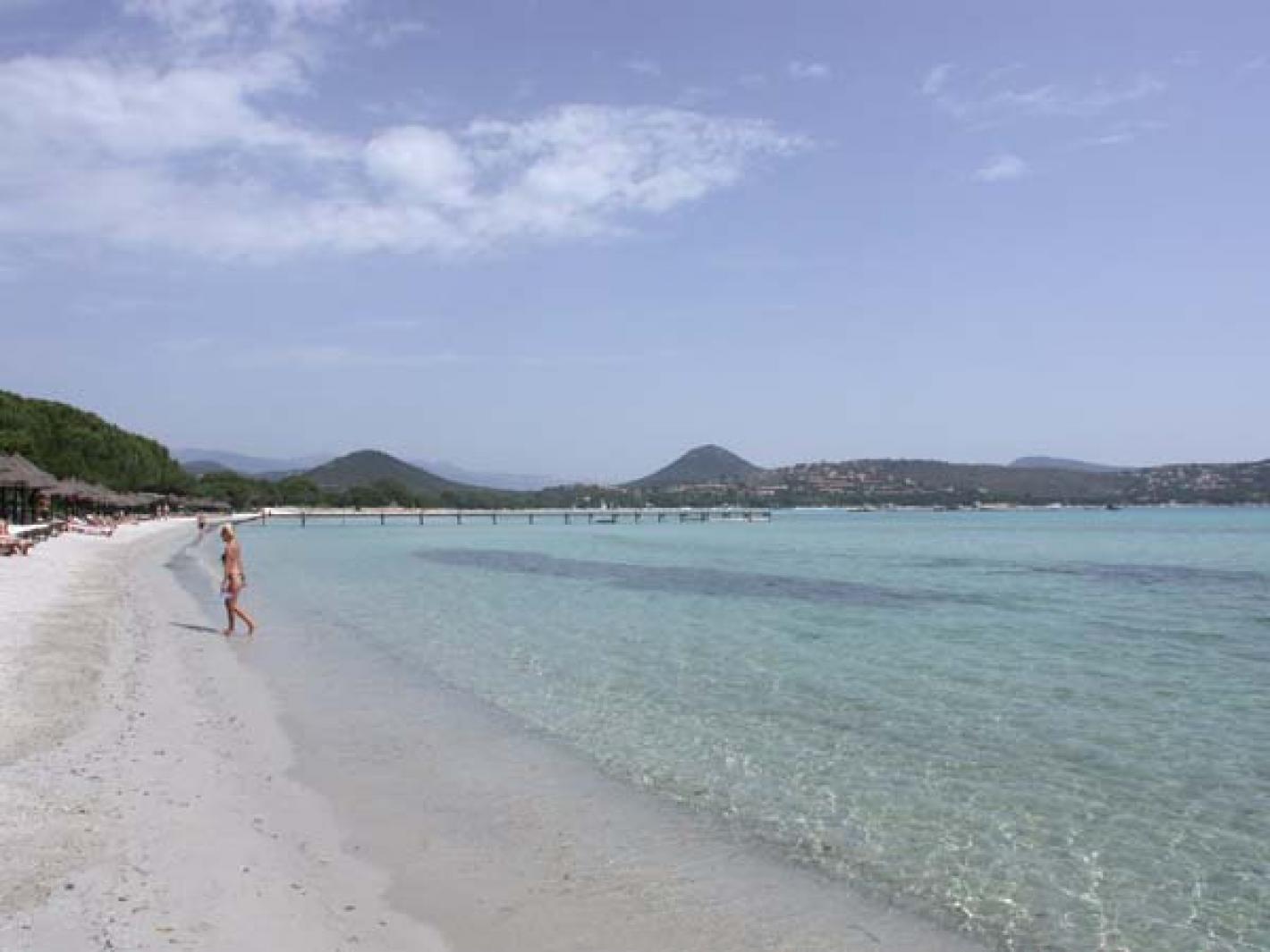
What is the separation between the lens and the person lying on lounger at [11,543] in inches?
1101

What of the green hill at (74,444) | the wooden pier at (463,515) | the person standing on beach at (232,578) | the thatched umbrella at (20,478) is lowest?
the wooden pier at (463,515)

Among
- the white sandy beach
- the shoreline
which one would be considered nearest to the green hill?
the white sandy beach

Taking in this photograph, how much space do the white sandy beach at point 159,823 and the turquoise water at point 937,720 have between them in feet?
9.36

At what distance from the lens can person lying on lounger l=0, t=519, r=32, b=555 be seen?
2797cm

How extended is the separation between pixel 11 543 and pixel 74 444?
5538 centimetres

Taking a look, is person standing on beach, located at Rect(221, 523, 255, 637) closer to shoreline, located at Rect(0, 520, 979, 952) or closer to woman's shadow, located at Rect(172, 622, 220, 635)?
woman's shadow, located at Rect(172, 622, 220, 635)

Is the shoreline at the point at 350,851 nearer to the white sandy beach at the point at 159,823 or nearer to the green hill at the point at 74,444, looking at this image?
the white sandy beach at the point at 159,823

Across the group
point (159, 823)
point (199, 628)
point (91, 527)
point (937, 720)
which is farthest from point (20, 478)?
point (937, 720)

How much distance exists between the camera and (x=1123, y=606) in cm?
2470

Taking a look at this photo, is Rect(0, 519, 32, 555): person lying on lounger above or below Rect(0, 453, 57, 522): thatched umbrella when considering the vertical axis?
below

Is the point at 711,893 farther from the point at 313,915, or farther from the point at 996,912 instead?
the point at 313,915

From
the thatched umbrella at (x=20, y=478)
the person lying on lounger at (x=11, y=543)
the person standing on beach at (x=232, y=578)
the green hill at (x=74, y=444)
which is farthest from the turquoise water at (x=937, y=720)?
the green hill at (x=74, y=444)

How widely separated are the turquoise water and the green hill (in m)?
50.1

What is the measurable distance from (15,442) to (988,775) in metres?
66.4
